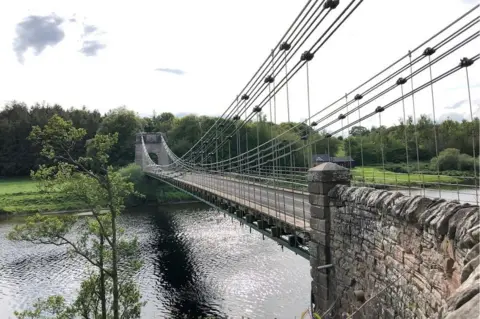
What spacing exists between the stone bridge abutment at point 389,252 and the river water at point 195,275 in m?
8.13

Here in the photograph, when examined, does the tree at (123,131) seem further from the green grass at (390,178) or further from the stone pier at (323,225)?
the stone pier at (323,225)

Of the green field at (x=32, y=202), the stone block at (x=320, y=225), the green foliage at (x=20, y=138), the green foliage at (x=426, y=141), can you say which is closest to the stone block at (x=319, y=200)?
the stone block at (x=320, y=225)

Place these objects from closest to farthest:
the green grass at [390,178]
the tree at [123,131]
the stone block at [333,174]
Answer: the stone block at [333,174], the green grass at [390,178], the tree at [123,131]

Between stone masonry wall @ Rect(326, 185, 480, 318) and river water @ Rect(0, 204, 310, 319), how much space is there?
8.40m

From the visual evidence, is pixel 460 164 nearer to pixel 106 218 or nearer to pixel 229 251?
pixel 106 218

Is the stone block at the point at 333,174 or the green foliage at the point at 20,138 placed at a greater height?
the green foliage at the point at 20,138

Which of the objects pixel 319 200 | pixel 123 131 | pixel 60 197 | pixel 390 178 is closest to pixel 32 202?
pixel 60 197

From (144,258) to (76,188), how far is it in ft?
32.3

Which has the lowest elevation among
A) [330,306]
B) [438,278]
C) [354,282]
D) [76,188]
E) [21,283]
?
[21,283]

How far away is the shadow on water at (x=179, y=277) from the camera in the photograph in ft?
48.7

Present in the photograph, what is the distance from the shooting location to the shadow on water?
48.7 ft

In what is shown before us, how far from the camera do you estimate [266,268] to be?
58.2 ft

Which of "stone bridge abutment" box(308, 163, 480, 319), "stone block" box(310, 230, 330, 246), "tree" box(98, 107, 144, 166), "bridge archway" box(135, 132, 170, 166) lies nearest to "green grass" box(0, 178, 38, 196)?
"tree" box(98, 107, 144, 166)

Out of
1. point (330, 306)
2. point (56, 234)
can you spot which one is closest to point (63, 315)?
point (56, 234)
